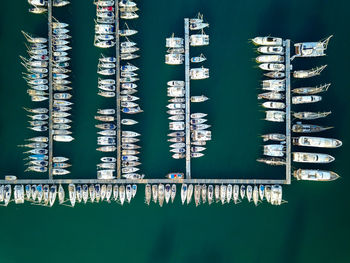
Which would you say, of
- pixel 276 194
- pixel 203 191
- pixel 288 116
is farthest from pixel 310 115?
pixel 203 191

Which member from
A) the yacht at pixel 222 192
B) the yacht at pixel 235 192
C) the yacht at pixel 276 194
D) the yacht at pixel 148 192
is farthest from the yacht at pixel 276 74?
the yacht at pixel 148 192

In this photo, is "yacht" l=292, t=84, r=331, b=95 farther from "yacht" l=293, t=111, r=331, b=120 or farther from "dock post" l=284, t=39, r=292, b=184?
"yacht" l=293, t=111, r=331, b=120

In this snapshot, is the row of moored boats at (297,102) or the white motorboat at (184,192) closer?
Answer: the row of moored boats at (297,102)

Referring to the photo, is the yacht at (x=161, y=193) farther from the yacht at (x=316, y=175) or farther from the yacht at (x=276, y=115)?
the yacht at (x=316, y=175)

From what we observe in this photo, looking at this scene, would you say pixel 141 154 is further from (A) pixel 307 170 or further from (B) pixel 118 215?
(A) pixel 307 170

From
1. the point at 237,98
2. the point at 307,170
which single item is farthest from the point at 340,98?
the point at 237,98

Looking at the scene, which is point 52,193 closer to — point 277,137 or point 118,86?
point 118,86
